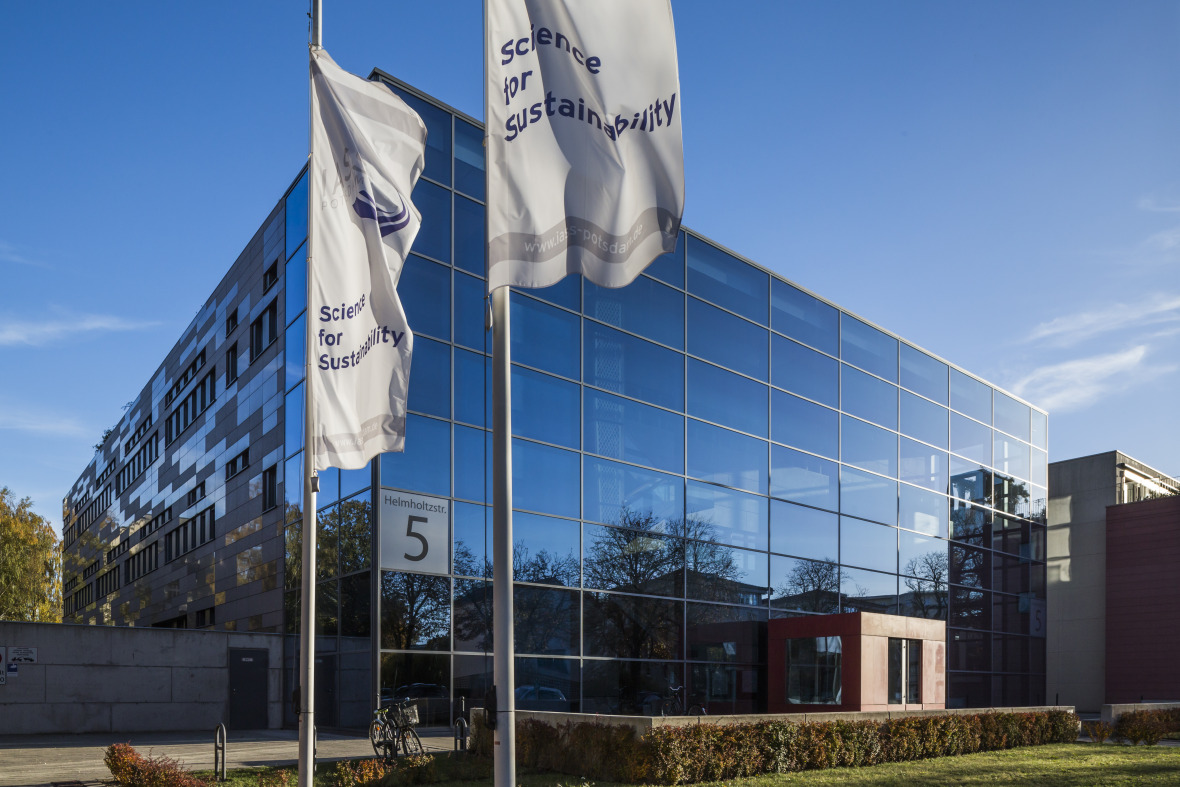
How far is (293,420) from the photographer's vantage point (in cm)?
2883

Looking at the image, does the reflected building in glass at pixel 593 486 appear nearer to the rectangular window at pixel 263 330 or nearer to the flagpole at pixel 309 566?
the rectangular window at pixel 263 330

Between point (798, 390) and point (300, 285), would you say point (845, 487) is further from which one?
point (300, 285)

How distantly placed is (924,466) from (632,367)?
57.1 feet

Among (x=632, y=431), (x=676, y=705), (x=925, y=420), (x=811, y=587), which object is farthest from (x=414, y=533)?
(x=925, y=420)

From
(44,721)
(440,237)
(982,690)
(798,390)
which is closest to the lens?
(44,721)

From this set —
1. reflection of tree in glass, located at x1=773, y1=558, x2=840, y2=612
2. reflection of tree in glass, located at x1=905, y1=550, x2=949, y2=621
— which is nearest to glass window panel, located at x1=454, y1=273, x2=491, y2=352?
reflection of tree in glass, located at x1=773, y1=558, x2=840, y2=612

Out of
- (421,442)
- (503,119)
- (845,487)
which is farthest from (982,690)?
(503,119)

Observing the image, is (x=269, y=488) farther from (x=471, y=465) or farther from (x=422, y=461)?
(x=471, y=465)

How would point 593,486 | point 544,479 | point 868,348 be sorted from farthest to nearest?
point 868,348, point 593,486, point 544,479

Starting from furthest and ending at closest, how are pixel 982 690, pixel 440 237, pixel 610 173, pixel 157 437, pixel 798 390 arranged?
pixel 157 437 → pixel 982 690 → pixel 798 390 → pixel 440 237 → pixel 610 173

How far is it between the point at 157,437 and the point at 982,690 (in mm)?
39209

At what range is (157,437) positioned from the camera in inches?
1828

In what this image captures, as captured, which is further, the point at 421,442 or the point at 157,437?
the point at 157,437

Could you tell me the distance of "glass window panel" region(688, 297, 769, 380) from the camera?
33.5m
